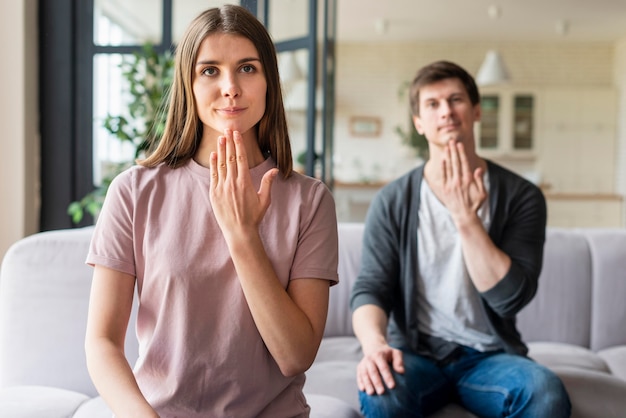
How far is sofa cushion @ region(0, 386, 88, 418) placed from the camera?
1676 millimetres

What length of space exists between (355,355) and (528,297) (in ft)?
2.15

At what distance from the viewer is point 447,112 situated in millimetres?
1892

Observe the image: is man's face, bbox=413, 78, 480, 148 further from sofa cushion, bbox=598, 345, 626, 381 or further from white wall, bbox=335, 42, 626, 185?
white wall, bbox=335, 42, 626, 185

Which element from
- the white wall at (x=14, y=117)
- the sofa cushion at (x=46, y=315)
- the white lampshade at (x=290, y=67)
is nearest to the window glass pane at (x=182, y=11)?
the white lampshade at (x=290, y=67)

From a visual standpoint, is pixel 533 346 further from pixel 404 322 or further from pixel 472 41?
pixel 472 41

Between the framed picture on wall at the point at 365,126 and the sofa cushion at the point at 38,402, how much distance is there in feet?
26.4

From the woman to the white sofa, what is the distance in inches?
21.4

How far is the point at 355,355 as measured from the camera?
225 centimetres

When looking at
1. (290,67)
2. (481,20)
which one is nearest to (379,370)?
(290,67)

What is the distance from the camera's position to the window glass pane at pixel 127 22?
376 cm

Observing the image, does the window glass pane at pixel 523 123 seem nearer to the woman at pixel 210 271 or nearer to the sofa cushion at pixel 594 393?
the sofa cushion at pixel 594 393

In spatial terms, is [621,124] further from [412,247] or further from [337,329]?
[412,247]

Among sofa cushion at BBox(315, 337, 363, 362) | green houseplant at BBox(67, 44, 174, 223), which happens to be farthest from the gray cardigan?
green houseplant at BBox(67, 44, 174, 223)

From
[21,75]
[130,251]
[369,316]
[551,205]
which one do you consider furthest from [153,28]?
[551,205]
